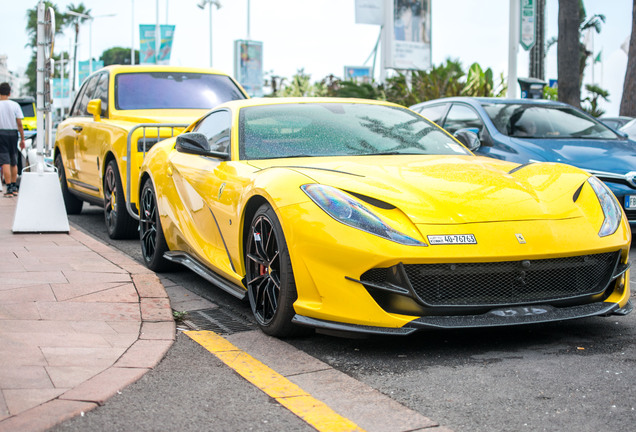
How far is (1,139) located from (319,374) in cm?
1071

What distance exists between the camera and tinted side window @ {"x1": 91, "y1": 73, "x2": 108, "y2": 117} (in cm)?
931

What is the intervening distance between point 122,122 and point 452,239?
554 centimetres

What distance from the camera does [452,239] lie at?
3893 mm

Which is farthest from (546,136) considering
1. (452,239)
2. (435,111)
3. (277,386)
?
(277,386)

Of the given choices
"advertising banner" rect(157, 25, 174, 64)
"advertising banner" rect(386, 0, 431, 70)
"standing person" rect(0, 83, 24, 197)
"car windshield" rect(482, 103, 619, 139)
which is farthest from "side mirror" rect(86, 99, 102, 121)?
"advertising banner" rect(157, 25, 174, 64)

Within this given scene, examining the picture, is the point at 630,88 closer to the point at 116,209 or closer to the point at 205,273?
the point at 116,209

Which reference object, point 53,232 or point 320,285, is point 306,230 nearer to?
point 320,285

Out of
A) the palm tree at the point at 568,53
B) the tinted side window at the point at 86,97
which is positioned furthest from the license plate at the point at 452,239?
the palm tree at the point at 568,53

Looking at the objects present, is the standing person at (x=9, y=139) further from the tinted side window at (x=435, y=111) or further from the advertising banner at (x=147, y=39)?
the advertising banner at (x=147, y=39)

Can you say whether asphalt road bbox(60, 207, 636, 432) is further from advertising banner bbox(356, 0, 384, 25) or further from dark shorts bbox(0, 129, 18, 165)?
advertising banner bbox(356, 0, 384, 25)

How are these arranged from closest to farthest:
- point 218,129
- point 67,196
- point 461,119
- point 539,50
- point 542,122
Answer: point 218,129 < point 542,122 < point 461,119 < point 67,196 < point 539,50

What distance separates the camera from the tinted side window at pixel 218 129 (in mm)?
5449

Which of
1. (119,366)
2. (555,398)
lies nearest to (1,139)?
(119,366)

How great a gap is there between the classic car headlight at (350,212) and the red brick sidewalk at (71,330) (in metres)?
1.06
